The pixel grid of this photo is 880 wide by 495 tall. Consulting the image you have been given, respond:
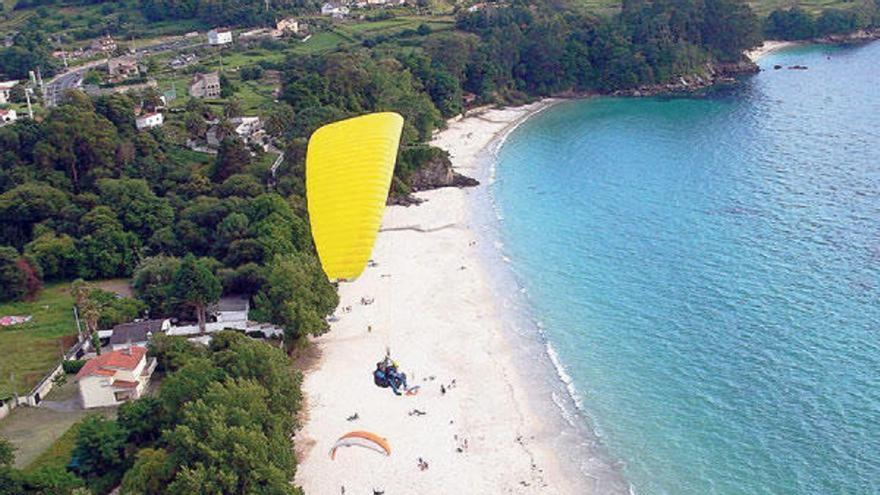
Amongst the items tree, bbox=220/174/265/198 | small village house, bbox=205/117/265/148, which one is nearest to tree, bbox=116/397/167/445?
tree, bbox=220/174/265/198

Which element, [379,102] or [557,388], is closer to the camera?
[557,388]

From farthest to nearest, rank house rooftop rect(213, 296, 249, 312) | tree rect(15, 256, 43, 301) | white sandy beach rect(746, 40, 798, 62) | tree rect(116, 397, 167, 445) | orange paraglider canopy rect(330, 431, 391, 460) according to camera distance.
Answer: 1. white sandy beach rect(746, 40, 798, 62)
2. tree rect(15, 256, 43, 301)
3. house rooftop rect(213, 296, 249, 312)
4. tree rect(116, 397, 167, 445)
5. orange paraglider canopy rect(330, 431, 391, 460)

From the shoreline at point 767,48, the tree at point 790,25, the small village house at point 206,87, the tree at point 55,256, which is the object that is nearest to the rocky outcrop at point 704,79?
the shoreline at point 767,48

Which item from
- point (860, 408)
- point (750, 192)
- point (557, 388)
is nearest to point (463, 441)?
point (557, 388)

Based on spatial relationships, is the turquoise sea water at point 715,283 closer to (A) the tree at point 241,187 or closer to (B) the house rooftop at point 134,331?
(A) the tree at point 241,187

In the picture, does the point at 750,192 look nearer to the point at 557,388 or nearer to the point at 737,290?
the point at 737,290

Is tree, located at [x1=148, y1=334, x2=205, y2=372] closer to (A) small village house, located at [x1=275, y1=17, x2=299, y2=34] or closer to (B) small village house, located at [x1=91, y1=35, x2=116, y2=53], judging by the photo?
(B) small village house, located at [x1=91, y1=35, x2=116, y2=53]

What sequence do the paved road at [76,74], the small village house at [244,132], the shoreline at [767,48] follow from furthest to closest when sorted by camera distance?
the shoreline at [767,48], the paved road at [76,74], the small village house at [244,132]
